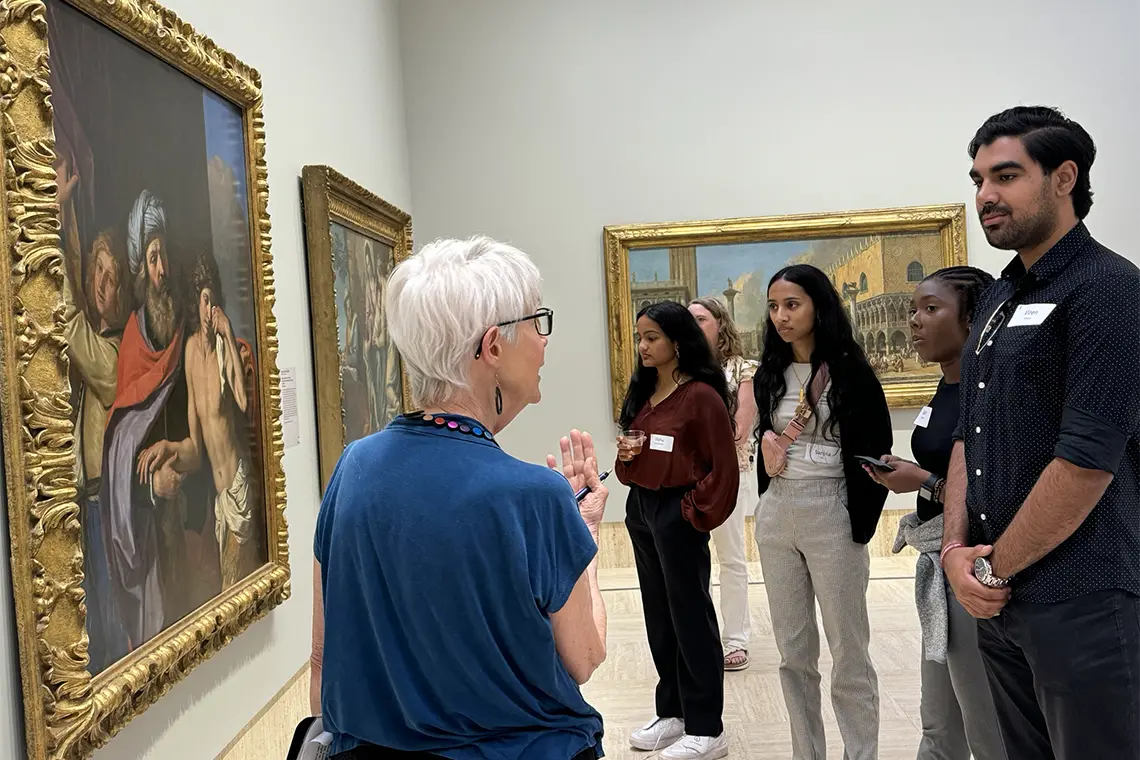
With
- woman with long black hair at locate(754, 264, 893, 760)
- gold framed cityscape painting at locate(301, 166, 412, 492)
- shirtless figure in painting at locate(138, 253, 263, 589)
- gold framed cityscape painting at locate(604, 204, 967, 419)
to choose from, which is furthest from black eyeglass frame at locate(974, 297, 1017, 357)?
gold framed cityscape painting at locate(604, 204, 967, 419)

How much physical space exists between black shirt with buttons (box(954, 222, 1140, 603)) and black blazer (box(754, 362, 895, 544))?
108 cm

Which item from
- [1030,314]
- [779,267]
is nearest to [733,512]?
[779,267]

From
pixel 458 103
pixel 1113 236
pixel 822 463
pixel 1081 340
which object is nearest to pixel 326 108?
pixel 458 103

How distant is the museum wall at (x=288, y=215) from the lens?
339 cm

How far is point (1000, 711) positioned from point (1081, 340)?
46.1 inches

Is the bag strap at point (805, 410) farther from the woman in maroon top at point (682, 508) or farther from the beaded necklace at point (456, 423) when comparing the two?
the beaded necklace at point (456, 423)

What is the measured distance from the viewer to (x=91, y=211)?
2910mm

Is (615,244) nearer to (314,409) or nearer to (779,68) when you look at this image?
(779,68)

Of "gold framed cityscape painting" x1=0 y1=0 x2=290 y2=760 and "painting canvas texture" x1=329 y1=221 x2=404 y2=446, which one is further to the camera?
"painting canvas texture" x1=329 y1=221 x2=404 y2=446

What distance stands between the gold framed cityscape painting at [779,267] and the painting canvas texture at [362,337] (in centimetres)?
233

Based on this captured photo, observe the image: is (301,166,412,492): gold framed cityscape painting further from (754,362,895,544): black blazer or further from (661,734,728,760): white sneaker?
Result: (754,362,895,544): black blazer

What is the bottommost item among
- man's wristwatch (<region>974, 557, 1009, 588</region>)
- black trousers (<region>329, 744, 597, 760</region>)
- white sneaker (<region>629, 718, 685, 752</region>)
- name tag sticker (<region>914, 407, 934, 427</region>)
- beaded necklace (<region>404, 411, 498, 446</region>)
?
white sneaker (<region>629, 718, 685, 752</region>)

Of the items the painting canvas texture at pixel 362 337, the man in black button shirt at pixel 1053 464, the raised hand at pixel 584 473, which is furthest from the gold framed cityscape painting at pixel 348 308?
the man in black button shirt at pixel 1053 464

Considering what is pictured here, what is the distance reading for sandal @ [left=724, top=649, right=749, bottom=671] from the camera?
19.7 ft
